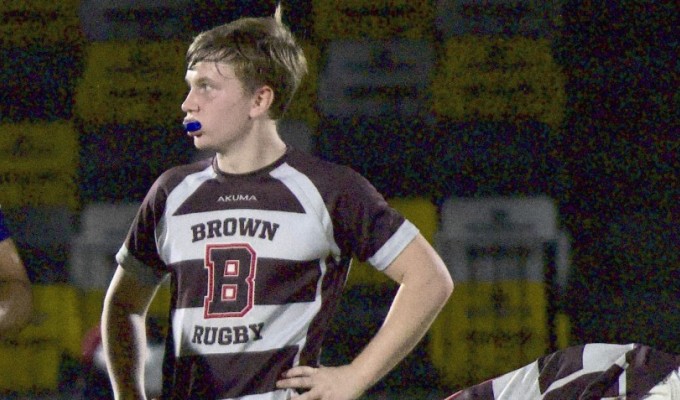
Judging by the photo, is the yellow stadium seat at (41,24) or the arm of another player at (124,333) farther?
the yellow stadium seat at (41,24)

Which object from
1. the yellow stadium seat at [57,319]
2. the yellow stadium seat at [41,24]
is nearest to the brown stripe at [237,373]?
the yellow stadium seat at [57,319]

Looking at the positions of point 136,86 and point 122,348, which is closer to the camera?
point 122,348

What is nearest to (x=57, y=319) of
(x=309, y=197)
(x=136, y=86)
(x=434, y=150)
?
(x=136, y=86)

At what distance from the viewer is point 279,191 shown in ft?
5.18

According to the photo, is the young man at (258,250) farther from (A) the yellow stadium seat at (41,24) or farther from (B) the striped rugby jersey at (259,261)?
(A) the yellow stadium seat at (41,24)

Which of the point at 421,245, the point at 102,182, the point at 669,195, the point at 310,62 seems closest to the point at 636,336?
the point at 669,195

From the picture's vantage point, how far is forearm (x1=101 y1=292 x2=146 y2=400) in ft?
5.38

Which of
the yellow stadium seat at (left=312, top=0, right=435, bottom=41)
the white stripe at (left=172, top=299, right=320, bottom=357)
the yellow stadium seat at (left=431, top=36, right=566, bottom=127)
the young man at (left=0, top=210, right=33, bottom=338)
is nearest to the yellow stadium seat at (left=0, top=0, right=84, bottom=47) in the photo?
the yellow stadium seat at (left=312, top=0, right=435, bottom=41)

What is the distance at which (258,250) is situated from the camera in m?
1.55

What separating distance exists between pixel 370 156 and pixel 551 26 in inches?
32.9

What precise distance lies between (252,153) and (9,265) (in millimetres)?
397

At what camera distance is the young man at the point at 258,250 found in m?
1.52

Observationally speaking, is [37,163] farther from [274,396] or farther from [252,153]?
[274,396]

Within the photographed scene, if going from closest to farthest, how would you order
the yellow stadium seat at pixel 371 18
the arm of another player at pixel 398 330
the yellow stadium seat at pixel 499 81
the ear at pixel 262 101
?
1. the arm of another player at pixel 398 330
2. the ear at pixel 262 101
3. the yellow stadium seat at pixel 499 81
4. the yellow stadium seat at pixel 371 18
